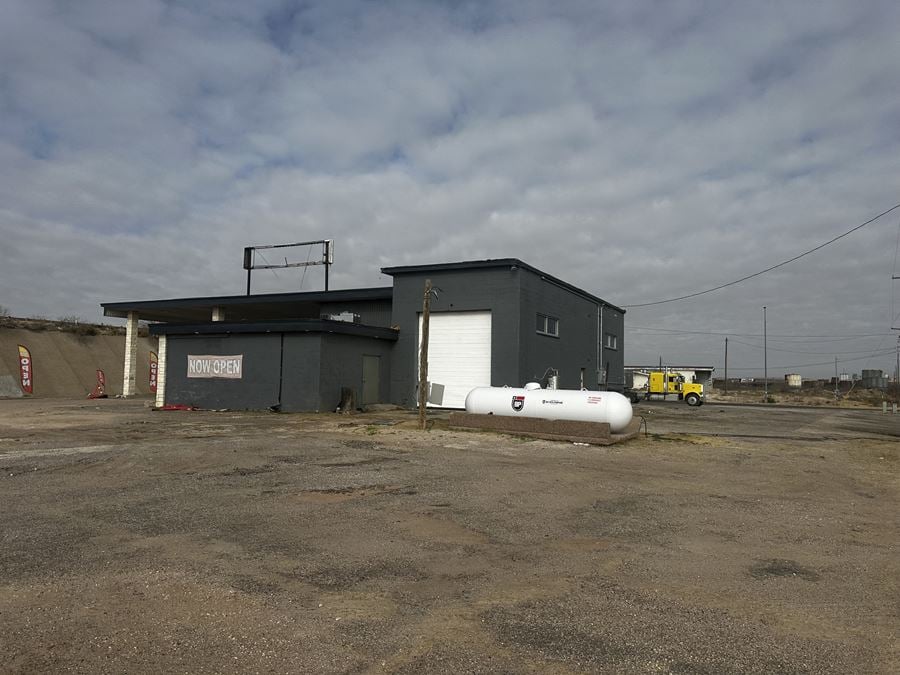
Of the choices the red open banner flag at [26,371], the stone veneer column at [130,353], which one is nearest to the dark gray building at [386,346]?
the stone veneer column at [130,353]

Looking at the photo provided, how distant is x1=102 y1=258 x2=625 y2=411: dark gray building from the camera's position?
27719 millimetres

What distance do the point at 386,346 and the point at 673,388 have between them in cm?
2756

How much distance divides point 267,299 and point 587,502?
2902 cm

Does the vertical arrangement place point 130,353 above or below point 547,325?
below

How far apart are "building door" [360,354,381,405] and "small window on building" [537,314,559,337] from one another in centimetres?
837

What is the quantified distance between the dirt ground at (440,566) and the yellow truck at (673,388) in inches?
1381

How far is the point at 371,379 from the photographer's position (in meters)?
30.5

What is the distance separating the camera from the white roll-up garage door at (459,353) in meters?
30.0

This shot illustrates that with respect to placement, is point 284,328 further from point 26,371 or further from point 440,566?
point 26,371

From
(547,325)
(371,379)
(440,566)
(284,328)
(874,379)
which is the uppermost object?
(547,325)

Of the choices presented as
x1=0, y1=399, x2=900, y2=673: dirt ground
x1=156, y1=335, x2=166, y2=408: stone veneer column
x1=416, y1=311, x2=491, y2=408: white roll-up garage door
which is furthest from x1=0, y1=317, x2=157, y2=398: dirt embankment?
x1=0, y1=399, x2=900, y2=673: dirt ground

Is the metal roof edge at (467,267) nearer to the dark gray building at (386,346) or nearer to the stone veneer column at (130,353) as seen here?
the dark gray building at (386,346)

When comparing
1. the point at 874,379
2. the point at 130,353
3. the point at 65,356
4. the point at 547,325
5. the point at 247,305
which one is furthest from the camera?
the point at 874,379

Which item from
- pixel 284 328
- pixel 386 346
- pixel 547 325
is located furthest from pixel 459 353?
pixel 284 328
